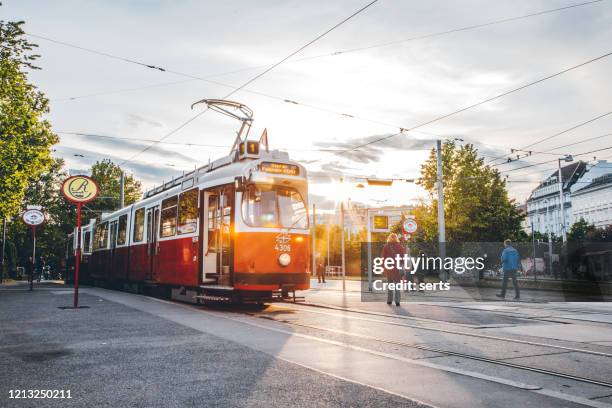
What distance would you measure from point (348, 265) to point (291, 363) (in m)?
52.9

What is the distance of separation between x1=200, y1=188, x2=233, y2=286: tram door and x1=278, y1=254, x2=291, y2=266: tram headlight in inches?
47.6

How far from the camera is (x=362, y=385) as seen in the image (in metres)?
4.97

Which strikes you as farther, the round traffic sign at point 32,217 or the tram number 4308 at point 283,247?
the round traffic sign at point 32,217

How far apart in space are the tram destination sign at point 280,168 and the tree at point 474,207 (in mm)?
26629

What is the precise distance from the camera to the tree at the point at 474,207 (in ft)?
132

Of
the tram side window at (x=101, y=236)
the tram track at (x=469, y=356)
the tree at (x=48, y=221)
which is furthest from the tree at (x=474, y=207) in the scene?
the tree at (x=48, y=221)

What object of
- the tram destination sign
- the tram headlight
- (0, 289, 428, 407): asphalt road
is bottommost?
(0, 289, 428, 407): asphalt road

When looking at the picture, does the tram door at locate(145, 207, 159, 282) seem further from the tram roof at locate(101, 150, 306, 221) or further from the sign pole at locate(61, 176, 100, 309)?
the sign pole at locate(61, 176, 100, 309)

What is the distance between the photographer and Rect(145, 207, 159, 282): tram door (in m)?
16.5

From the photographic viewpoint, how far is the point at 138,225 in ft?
61.5

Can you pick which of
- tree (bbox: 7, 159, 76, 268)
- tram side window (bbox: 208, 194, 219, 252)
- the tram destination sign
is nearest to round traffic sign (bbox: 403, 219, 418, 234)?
the tram destination sign

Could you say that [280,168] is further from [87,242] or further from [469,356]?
[87,242]

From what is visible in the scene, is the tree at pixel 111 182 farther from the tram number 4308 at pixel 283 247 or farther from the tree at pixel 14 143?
the tram number 4308 at pixel 283 247

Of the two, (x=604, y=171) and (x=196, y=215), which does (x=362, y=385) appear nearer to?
(x=196, y=215)
